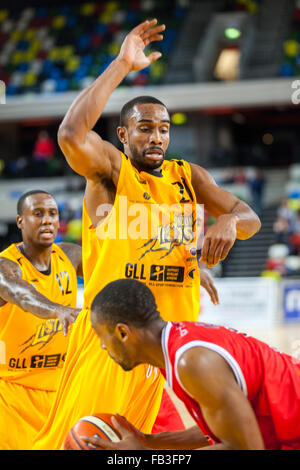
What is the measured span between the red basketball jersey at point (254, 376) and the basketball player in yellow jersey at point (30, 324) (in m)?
1.38

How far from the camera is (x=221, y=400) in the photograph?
7.84 feet

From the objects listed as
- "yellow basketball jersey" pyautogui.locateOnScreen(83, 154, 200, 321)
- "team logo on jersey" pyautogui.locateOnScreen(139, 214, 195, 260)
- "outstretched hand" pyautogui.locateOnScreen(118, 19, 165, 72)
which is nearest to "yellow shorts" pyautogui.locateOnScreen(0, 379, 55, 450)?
"yellow basketball jersey" pyautogui.locateOnScreen(83, 154, 200, 321)

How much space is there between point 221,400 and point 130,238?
3.75 feet

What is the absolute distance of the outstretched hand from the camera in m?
3.20

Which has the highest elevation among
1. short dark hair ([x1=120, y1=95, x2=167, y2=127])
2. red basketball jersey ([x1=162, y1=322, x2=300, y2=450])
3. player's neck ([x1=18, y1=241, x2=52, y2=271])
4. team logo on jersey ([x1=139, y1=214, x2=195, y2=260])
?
short dark hair ([x1=120, y1=95, x2=167, y2=127])

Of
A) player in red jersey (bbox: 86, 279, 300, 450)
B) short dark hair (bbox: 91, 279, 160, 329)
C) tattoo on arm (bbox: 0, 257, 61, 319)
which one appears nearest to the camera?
player in red jersey (bbox: 86, 279, 300, 450)

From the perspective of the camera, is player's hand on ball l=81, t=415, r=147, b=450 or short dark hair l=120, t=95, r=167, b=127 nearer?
player's hand on ball l=81, t=415, r=147, b=450

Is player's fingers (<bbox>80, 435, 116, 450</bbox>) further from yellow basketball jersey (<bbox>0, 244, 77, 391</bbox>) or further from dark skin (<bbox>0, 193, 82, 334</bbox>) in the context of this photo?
yellow basketball jersey (<bbox>0, 244, 77, 391</bbox>)

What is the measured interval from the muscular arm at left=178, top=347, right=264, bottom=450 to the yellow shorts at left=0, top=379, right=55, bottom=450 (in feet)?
6.09

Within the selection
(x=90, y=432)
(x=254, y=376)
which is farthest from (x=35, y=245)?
(x=254, y=376)

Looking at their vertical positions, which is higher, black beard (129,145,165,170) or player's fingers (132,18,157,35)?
player's fingers (132,18,157,35)

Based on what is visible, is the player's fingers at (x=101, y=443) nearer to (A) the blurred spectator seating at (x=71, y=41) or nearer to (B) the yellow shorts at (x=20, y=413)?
(B) the yellow shorts at (x=20, y=413)

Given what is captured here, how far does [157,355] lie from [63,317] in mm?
956

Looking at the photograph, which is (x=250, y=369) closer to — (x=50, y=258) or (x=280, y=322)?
(x=50, y=258)
